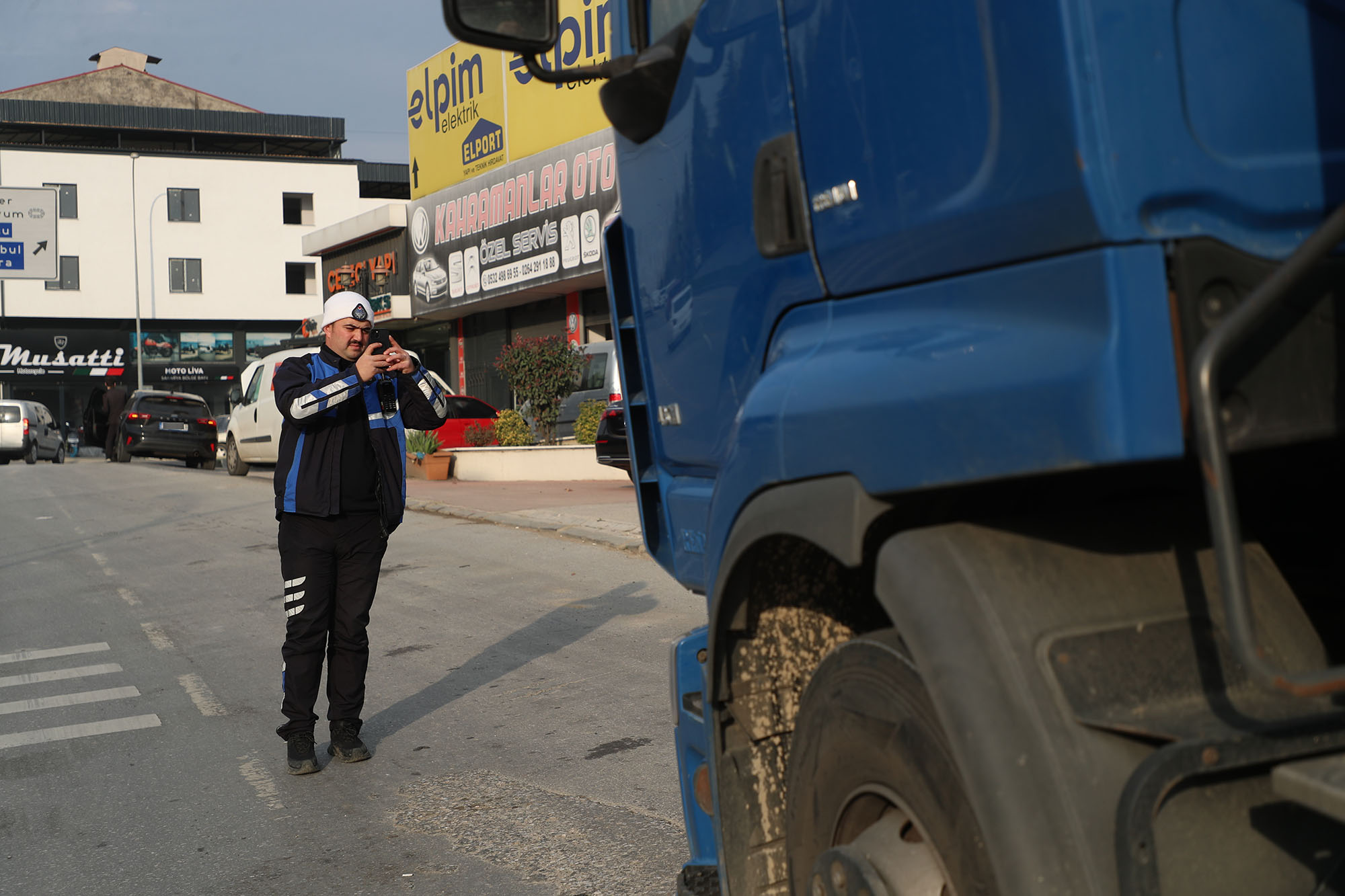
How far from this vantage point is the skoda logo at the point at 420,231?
3056cm

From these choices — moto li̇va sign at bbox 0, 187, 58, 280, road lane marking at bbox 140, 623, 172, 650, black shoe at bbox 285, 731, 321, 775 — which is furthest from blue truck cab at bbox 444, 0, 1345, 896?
moto li̇va sign at bbox 0, 187, 58, 280

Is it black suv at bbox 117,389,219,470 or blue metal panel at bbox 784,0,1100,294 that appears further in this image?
black suv at bbox 117,389,219,470

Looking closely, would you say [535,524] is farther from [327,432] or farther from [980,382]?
[980,382]

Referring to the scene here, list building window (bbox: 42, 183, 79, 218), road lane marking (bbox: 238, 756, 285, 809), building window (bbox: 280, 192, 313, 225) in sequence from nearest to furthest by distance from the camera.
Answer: road lane marking (bbox: 238, 756, 285, 809)
building window (bbox: 42, 183, 79, 218)
building window (bbox: 280, 192, 313, 225)

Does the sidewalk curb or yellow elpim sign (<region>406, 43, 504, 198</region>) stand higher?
yellow elpim sign (<region>406, 43, 504, 198</region>)

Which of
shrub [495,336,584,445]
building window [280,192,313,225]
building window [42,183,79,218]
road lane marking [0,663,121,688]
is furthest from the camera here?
building window [280,192,313,225]

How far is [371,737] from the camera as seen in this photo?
19.5ft

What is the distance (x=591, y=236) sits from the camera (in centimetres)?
2394

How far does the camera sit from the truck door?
239 cm

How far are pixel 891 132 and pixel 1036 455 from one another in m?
0.62

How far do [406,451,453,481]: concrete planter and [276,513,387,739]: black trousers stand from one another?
48.9ft

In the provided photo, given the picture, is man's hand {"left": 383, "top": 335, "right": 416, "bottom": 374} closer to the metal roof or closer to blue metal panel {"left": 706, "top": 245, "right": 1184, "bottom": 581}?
blue metal panel {"left": 706, "top": 245, "right": 1184, "bottom": 581}

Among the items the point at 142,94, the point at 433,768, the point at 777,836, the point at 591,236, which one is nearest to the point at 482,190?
the point at 591,236

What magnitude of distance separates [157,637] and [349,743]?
11.7ft
